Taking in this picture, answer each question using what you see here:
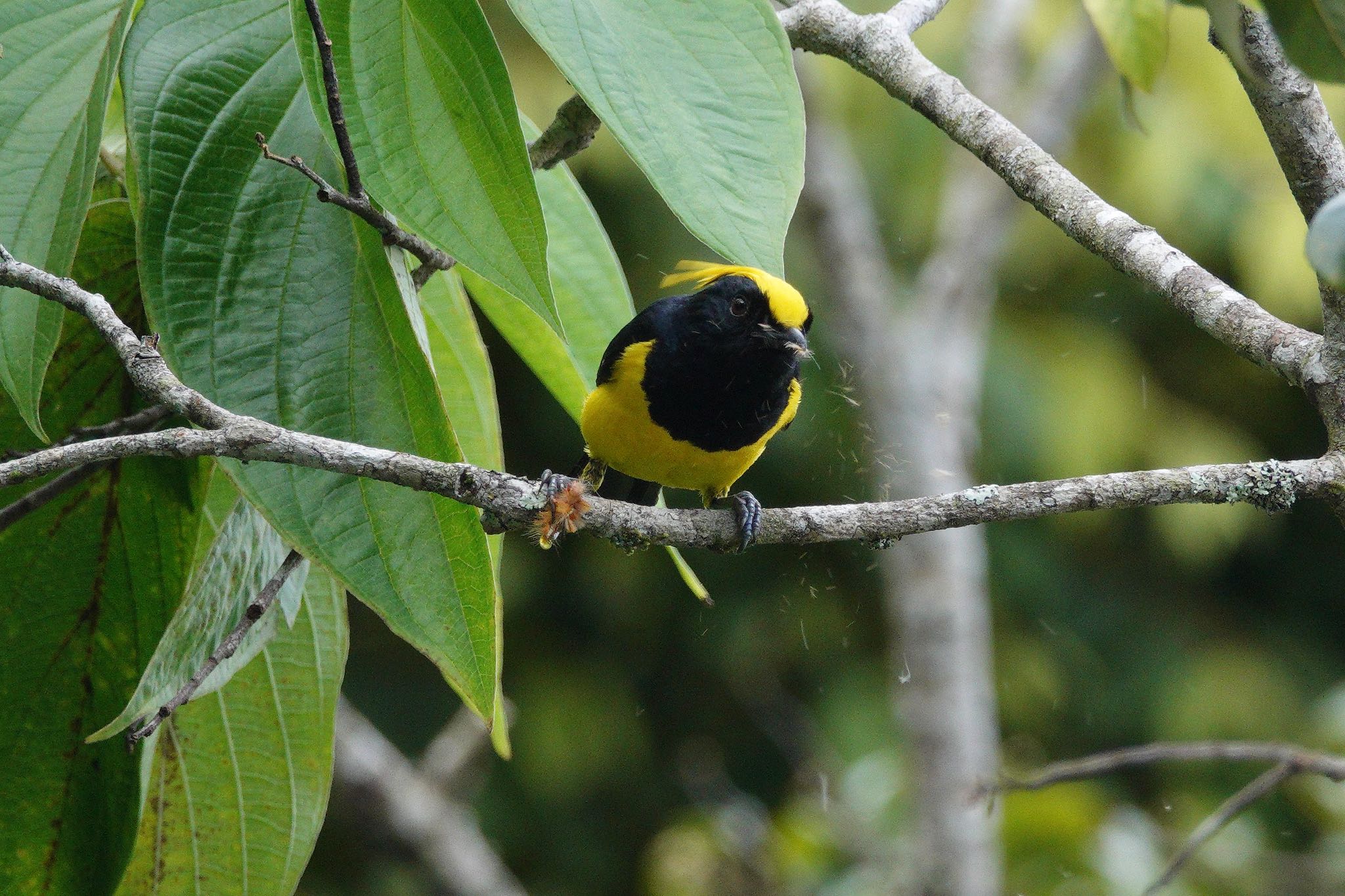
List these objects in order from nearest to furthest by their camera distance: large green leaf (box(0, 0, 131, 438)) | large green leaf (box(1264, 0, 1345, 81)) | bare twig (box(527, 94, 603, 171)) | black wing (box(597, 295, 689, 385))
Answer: large green leaf (box(1264, 0, 1345, 81)) → large green leaf (box(0, 0, 131, 438)) → bare twig (box(527, 94, 603, 171)) → black wing (box(597, 295, 689, 385))

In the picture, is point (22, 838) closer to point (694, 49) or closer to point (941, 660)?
point (694, 49)

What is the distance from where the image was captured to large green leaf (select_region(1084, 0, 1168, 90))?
1082 millimetres

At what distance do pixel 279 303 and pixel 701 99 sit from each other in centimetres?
48

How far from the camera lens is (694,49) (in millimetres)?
1108

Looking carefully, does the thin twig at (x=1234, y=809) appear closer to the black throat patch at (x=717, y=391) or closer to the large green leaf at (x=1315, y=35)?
the black throat patch at (x=717, y=391)

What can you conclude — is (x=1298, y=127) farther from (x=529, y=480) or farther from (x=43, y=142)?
(x=43, y=142)

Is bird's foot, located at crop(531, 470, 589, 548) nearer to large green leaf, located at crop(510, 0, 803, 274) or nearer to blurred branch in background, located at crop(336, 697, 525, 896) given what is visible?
large green leaf, located at crop(510, 0, 803, 274)

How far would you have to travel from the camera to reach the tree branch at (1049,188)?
113 cm

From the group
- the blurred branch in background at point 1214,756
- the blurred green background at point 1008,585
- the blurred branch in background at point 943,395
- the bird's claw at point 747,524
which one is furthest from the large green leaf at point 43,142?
the blurred green background at point 1008,585

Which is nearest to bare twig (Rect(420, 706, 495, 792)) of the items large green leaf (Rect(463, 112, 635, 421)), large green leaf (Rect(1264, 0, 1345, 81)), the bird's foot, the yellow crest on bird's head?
the yellow crest on bird's head

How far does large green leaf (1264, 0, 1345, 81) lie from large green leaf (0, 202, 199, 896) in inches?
46.6

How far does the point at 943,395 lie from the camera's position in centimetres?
438

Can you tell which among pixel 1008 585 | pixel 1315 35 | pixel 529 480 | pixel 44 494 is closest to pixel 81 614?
pixel 44 494

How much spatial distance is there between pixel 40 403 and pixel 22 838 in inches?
19.8
